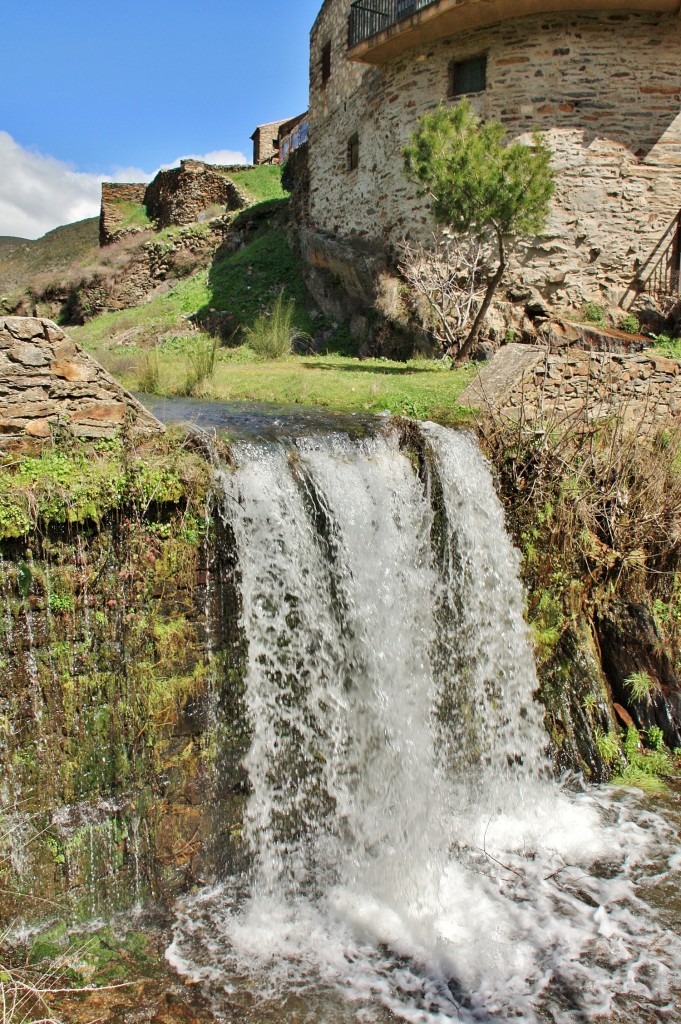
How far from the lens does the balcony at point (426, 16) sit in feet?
39.4

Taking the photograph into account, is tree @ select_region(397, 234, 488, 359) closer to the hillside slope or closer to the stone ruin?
the stone ruin

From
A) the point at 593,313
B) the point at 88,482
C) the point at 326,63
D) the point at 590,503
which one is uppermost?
the point at 326,63

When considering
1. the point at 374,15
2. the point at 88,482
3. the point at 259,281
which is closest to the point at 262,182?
the point at 259,281

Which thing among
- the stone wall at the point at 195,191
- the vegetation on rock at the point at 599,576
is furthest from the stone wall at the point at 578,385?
the stone wall at the point at 195,191

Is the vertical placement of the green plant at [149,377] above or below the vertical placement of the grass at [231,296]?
below

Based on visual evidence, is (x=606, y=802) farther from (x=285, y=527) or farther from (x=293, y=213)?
(x=293, y=213)

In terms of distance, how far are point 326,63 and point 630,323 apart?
386 inches

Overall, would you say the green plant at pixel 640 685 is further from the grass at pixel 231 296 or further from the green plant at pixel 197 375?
the grass at pixel 231 296

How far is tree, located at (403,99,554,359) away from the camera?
10195 millimetres

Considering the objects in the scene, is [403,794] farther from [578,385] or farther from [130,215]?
[130,215]

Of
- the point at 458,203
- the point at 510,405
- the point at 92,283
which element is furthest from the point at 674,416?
the point at 92,283

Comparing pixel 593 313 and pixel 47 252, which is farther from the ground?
pixel 47 252

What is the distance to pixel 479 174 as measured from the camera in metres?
10.2

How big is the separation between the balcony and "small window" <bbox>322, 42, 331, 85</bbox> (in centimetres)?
198
